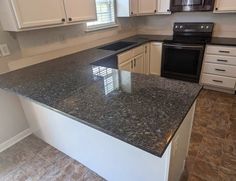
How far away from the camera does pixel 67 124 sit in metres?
1.53

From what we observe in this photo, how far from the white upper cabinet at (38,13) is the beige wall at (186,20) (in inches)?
84.7

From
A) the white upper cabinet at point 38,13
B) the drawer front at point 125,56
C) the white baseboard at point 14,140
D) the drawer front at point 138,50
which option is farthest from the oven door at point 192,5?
the white baseboard at point 14,140

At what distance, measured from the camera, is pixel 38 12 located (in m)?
1.67

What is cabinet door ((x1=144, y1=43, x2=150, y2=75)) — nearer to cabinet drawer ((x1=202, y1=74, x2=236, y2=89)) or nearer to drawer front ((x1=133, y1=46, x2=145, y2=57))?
drawer front ((x1=133, y1=46, x2=145, y2=57))

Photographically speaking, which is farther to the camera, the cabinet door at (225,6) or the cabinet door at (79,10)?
the cabinet door at (225,6)

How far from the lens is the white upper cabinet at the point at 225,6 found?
8.94 ft

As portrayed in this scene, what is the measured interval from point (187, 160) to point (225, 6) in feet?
8.42

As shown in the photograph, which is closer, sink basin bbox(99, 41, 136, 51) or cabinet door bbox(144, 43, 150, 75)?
sink basin bbox(99, 41, 136, 51)

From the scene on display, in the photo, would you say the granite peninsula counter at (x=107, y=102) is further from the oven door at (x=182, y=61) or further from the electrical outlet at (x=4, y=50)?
the oven door at (x=182, y=61)

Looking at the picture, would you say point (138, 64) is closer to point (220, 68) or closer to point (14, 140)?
point (220, 68)

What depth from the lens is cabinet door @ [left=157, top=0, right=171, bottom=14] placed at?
3.22 m

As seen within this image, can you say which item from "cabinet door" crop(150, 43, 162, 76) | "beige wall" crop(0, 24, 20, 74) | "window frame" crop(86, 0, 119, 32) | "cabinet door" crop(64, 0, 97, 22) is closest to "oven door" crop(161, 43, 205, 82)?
"cabinet door" crop(150, 43, 162, 76)

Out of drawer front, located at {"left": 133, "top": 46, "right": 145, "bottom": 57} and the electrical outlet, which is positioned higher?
the electrical outlet

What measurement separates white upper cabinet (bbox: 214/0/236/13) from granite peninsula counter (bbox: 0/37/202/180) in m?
2.23
